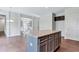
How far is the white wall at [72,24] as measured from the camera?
20.3 feet

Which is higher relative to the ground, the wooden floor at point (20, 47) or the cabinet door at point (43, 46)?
the cabinet door at point (43, 46)

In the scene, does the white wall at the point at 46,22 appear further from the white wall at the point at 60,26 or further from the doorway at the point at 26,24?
the doorway at the point at 26,24

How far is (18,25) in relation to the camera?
7.77m

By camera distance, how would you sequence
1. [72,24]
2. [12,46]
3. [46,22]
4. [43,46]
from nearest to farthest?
[43,46] < [12,46] < [72,24] < [46,22]

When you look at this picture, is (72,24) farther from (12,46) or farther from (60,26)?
(12,46)

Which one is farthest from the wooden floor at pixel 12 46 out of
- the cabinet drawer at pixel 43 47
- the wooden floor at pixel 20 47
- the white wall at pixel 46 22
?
the white wall at pixel 46 22

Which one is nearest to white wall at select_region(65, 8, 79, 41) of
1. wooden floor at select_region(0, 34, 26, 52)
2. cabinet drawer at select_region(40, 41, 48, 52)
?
wooden floor at select_region(0, 34, 26, 52)

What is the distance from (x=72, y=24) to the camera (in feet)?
21.1

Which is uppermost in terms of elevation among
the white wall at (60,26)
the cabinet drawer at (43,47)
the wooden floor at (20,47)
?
the white wall at (60,26)

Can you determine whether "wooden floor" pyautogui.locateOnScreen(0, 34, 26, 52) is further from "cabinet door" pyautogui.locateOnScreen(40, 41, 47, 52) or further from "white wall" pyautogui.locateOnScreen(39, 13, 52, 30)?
"white wall" pyautogui.locateOnScreen(39, 13, 52, 30)

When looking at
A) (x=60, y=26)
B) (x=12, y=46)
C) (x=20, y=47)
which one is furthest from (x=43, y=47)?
(x=60, y=26)

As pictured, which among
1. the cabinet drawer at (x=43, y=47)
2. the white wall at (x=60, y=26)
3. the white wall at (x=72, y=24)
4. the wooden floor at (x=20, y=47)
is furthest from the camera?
the white wall at (x=60, y=26)

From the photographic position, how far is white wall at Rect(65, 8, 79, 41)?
6199 millimetres
